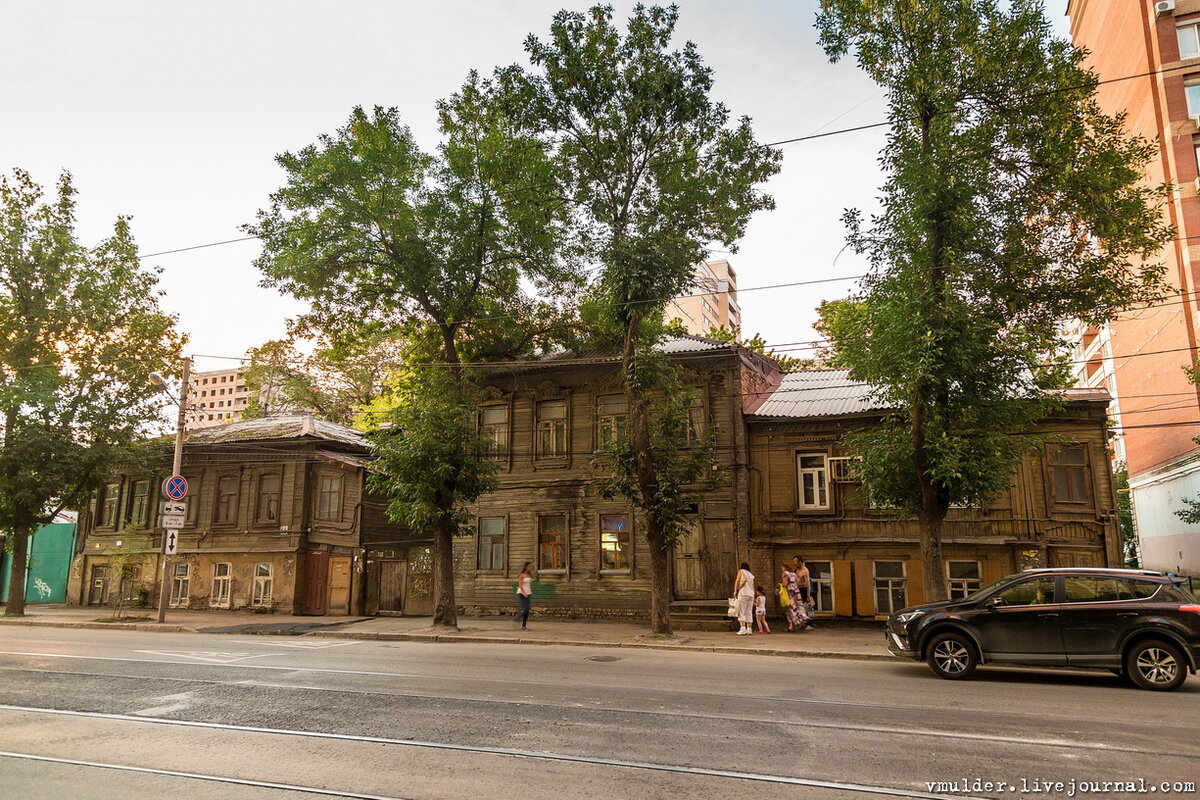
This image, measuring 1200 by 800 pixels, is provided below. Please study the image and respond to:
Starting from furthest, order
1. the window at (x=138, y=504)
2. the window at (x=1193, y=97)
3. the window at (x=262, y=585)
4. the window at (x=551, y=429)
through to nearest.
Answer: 1. the window at (x=138, y=504)
2. the window at (x=1193, y=97)
3. the window at (x=262, y=585)
4. the window at (x=551, y=429)

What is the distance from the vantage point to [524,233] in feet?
72.4

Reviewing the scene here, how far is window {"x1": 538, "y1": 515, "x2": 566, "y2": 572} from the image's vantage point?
2398cm

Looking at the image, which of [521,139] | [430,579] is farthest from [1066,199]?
[430,579]

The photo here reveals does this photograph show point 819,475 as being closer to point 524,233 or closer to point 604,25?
point 524,233

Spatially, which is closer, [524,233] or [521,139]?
[521,139]

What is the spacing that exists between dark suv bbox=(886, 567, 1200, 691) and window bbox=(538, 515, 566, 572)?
13402 mm

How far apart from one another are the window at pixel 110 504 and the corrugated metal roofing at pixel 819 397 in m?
27.3

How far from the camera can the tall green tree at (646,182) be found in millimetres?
17891

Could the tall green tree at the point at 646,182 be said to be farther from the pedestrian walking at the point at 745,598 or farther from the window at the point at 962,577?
the window at the point at 962,577

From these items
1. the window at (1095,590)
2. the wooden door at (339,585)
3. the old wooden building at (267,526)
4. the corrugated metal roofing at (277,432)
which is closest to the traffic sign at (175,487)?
the old wooden building at (267,526)

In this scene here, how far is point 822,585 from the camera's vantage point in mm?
21312

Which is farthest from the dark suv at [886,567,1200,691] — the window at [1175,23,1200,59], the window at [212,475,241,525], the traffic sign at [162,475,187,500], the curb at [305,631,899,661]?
the window at [1175,23,1200,59]

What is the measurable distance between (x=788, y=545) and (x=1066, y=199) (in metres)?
11.3

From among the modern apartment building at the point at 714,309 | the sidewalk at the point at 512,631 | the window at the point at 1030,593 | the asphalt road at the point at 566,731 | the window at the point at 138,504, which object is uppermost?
the modern apartment building at the point at 714,309
